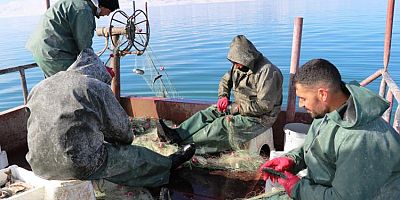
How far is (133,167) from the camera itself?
3.32 m

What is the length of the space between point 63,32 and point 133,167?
6.12 feet

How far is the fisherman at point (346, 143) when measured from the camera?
1901 millimetres

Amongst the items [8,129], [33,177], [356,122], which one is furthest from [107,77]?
[8,129]

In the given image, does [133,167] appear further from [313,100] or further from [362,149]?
[362,149]

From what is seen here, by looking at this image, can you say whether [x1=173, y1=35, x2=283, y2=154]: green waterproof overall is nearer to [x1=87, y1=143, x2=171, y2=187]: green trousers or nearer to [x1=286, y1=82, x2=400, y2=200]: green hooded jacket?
[x1=87, y1=143, x2=171, y2=187]: green trousers

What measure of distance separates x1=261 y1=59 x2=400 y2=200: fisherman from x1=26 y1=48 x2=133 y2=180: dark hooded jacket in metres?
1.47

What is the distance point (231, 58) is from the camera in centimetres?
422

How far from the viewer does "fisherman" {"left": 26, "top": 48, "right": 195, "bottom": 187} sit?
270cm

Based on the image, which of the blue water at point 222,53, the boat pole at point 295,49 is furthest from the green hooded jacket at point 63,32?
the blue water at point 222,53

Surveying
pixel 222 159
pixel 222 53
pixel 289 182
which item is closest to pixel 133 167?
pixel 222 159

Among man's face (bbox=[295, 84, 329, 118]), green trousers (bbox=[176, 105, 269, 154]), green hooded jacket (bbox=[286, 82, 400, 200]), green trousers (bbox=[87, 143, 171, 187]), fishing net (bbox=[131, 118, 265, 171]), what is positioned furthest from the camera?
green trousers (bbox=[176, 105, 269, 154])

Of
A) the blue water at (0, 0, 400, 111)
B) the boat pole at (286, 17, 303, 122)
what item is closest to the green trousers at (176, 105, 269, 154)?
the boat pole at (286, 17, 303, 122)

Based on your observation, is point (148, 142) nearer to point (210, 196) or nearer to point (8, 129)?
point (210, 196)

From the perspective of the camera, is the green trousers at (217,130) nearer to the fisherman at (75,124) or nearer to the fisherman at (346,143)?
the fisherman at (75,124)
